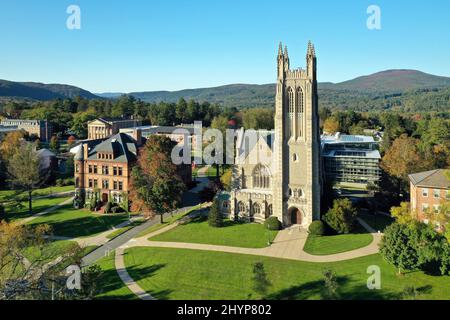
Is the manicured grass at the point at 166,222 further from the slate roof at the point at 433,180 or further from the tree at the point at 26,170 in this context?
the slate roof at the point at 433,180

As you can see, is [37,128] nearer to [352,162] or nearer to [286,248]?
[352,162]

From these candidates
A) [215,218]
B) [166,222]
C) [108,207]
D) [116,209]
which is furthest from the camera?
[116,209]

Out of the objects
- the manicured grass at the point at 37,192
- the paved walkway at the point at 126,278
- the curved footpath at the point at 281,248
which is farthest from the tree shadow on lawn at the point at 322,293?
the manicured grass at the point at 37,192

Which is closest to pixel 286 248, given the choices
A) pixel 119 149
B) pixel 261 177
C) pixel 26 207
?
pixel 261 177

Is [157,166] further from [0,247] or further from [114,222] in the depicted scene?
[0,247]

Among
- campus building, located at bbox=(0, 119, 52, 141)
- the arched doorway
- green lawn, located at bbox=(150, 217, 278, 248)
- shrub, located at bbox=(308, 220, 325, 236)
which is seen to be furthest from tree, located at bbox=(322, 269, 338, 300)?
campus building, located at bbox=(0, 119, 52, 141)

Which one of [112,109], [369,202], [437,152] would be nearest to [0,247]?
[369,202]
